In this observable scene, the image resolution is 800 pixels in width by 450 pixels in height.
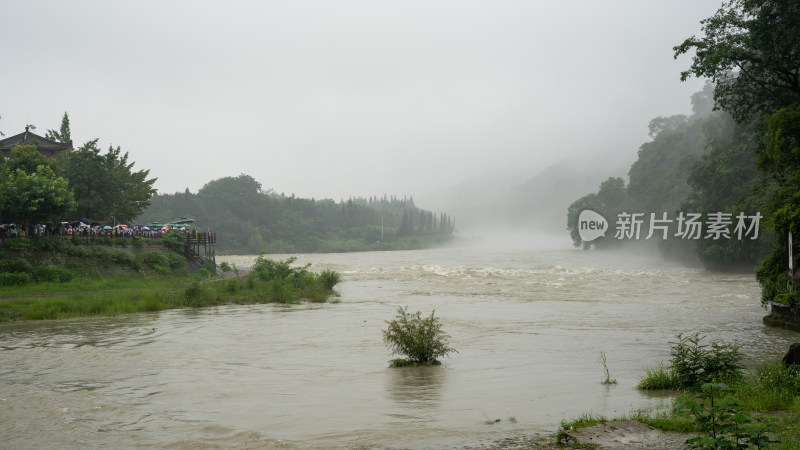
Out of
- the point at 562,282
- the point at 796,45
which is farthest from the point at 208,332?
the point at 562,282

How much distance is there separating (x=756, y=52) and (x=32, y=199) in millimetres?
38286

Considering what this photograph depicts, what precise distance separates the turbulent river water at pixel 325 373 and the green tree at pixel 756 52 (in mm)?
8782

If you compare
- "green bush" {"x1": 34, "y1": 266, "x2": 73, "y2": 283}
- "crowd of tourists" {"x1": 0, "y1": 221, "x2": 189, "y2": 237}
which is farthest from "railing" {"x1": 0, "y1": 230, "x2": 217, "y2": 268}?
"green bush" {"x1": 34, "y1": 266, "x2": 73, "y2": 283}

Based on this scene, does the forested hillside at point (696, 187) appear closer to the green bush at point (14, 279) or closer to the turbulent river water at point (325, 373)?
the turbulent river water at point (325, 373)

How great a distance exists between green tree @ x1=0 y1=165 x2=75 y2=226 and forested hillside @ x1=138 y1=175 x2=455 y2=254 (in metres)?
82.4

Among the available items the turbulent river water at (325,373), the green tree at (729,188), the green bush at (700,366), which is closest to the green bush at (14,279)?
the turbulent river water at (325,373)

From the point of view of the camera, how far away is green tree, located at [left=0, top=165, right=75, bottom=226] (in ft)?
121

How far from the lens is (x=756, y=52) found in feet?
74.9

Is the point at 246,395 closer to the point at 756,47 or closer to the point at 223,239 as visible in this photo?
the point at 756,47

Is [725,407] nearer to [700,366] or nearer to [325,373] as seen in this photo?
[700,366]

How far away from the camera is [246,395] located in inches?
488

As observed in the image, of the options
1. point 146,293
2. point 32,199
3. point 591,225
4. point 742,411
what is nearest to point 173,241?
point 32,199

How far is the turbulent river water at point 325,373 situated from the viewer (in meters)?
9.58

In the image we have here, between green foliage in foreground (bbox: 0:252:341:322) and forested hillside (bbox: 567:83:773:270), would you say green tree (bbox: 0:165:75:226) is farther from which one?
forested hillside (bbox: 567:83:773:270)
